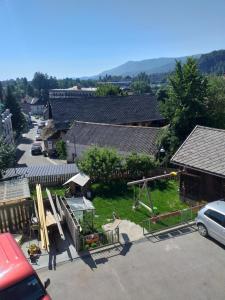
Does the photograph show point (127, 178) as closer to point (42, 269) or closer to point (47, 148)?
point (42, 269)

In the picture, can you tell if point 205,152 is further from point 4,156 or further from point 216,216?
point 4,156

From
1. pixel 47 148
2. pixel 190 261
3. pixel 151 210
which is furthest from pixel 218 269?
pixel 47 148

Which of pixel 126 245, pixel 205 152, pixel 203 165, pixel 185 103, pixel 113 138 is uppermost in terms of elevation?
pixel 185 103

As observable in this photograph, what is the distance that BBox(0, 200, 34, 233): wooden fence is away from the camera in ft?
52.6

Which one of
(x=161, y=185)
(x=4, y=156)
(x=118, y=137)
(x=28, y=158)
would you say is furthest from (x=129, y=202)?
(x=28, y=158)

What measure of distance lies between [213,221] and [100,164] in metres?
10.1

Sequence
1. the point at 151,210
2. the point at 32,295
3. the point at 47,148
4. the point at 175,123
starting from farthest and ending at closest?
1. the point at 47,148
2. the point at 175,123
3. the point at 151,210
4. the point at 32,295

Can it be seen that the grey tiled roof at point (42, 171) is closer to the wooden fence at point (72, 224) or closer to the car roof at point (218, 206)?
the wooden fence at point (72, 224)

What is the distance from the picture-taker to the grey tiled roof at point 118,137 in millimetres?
28391

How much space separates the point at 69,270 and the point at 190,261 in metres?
5.34

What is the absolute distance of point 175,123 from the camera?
28.4m

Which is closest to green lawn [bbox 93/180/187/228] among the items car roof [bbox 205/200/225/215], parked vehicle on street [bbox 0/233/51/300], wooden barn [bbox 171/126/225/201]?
wooden barn [bbox 171/126/225/201]

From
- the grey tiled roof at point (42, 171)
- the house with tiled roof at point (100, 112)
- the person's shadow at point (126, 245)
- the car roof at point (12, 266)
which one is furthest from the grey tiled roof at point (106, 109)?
the car roof at point (12, 266)

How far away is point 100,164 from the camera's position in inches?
884
